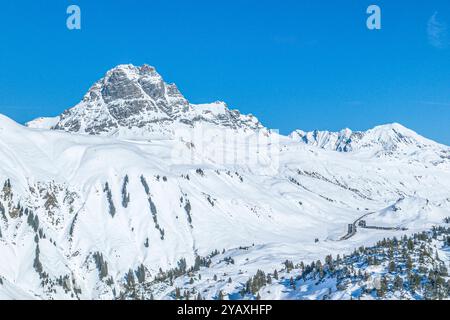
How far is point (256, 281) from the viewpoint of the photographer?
555 ft

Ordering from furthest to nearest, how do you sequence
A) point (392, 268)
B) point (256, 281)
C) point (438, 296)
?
point (256, 281) < point (392, 268) < point (438, 296)

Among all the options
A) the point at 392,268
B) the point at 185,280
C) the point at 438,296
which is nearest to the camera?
the point at 438,296
